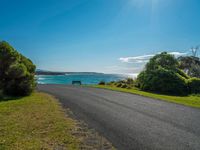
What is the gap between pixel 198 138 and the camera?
4824 millimetres

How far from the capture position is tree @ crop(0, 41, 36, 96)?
11620 millimetres

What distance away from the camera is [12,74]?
1179 centimetres

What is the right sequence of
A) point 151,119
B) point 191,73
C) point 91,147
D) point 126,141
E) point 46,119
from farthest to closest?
point 191,73 < point 151,119 < point 46,119 < point 126,141 < point 91,147

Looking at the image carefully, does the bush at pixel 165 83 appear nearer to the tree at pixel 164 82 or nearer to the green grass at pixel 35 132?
the tree at pixel 164 82

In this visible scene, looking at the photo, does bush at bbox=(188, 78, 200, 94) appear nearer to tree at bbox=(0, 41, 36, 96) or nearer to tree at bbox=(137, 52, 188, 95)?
tree at bbox=(137, 52, 188, 95)

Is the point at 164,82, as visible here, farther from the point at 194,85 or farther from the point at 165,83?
the point at 194,85

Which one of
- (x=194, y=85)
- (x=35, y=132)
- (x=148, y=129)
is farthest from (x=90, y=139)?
(x=194, y=85)

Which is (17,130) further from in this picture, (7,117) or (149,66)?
(149,66)

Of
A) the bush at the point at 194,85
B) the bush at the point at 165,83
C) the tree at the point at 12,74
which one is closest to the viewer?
the tree at the point at 12,74

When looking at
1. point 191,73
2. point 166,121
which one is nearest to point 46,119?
point 166,121

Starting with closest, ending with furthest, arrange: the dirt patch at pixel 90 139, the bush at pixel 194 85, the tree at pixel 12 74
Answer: the dirt patch at pixel 90 139, the tree at pixel 12 74, the bush at pixel 194 85

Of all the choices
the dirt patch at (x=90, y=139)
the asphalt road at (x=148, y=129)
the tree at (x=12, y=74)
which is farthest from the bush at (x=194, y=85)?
the dirt patch at (x=90, y=139)

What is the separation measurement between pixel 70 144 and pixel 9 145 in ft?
5.03

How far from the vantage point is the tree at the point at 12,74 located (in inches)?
457
